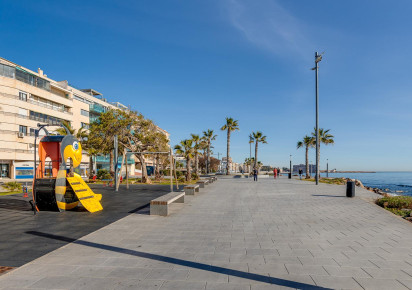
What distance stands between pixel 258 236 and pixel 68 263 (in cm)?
459

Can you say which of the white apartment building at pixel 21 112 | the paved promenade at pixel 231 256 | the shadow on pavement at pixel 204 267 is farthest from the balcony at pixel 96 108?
the shadow on pavement at pixel 204 267

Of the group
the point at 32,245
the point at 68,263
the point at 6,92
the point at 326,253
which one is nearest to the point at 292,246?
the point at 326,253

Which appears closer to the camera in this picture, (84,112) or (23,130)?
(23,130)

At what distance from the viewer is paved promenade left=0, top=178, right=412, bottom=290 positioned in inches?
159

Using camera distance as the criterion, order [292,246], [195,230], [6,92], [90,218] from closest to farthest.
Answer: [292,246] < [195,230] < [90,218] < [6,92]

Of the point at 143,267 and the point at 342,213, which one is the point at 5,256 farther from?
the point at 342,213

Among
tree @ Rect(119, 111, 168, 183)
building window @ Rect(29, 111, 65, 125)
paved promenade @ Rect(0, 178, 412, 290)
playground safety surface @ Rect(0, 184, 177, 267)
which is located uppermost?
building window @ Rect(29, 111, 65, 125)

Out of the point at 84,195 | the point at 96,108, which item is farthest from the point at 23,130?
the point at 84,195

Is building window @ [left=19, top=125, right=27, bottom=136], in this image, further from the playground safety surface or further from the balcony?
the playground safety surface

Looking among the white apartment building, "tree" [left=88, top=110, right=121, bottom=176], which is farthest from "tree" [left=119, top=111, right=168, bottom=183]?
the white apartment building

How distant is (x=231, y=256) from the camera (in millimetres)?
5230

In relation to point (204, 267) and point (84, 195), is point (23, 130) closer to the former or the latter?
point (84, 195)

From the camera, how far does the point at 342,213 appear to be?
1002 centimetres

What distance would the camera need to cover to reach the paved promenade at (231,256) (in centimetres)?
405
